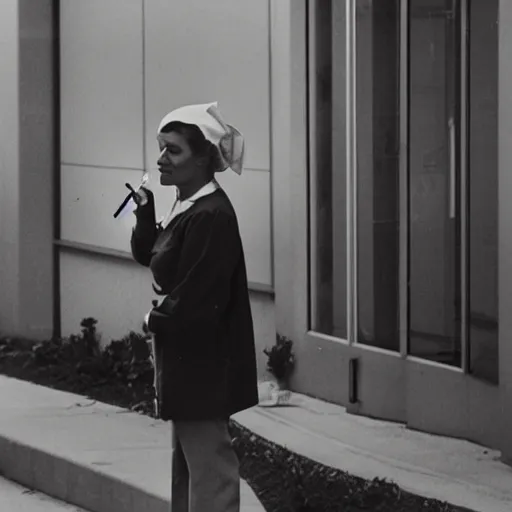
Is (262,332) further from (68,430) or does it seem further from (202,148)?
(202,148)

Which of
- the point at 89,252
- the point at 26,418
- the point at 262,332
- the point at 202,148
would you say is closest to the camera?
the point at 202,148

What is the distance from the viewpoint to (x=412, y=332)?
8.45 m

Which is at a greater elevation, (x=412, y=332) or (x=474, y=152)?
(x=474, y=152)

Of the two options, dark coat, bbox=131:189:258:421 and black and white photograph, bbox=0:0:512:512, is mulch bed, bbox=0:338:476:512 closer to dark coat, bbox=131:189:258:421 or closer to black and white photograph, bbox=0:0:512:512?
black and white photograph, bbox=0:0:512:512

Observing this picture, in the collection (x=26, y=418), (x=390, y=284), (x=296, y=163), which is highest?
(x=296, y=163)

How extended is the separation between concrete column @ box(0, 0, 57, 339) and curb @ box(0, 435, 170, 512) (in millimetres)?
4512

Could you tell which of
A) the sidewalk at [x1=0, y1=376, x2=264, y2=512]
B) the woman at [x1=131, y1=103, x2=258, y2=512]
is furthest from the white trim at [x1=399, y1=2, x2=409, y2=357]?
the woman at [x1=131, y1=103, x2=258, y2=512]

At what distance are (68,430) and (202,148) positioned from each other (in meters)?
3.36

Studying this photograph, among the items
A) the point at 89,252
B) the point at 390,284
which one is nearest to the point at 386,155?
the point at 390,284

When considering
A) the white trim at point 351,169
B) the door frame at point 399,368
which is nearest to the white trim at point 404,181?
the door frame at point 399,368

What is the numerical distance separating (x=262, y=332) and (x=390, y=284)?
60.5 inches

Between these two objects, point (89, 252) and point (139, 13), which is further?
point (89, 252)

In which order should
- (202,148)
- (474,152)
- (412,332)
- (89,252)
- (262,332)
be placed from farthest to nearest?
1. (89,252)
2. (262,332)
3. (412,332)
4. (474,152)
5. (202,148)

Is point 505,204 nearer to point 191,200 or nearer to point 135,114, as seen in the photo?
point 191,200
